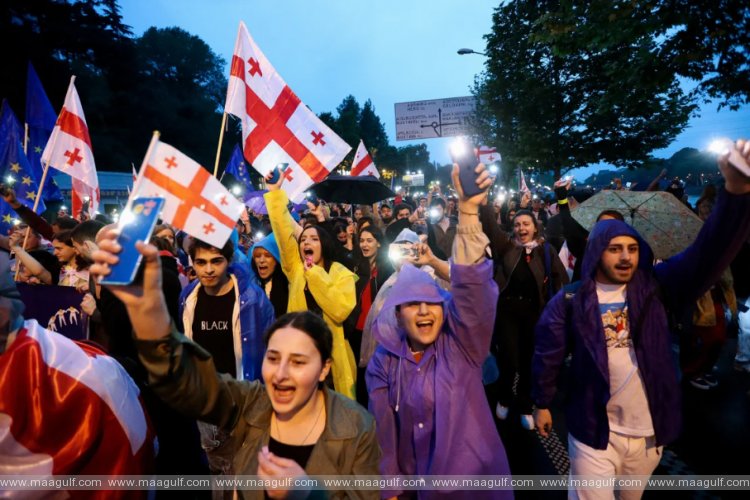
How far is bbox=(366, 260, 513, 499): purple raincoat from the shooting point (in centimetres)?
218

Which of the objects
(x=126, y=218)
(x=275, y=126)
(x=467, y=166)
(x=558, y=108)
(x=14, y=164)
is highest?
(x=558, y=108)

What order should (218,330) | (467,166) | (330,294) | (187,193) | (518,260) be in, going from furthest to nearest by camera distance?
(518,260) → (330,294) → (218,330) → (467,166) → (187,193)

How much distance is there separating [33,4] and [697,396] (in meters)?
35.7

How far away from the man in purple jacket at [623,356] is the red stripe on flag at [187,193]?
86.5 inches

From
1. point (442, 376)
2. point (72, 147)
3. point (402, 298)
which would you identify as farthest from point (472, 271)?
point (72, 147)

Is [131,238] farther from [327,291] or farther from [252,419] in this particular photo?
[327,291]

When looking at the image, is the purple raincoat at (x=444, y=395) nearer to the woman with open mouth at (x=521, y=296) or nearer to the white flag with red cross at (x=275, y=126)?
the woman with open mouth at (x=521, y=296)

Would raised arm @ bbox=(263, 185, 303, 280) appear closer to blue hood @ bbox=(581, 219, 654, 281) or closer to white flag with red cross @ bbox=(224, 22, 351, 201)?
white flag with red cross @ bbox=(224, 22, 351, 201)

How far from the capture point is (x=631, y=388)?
257 cm

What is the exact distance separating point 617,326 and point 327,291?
2199 mm

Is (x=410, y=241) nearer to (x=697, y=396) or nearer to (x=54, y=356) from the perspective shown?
(x=54, y=356)

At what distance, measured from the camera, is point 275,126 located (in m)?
4.95

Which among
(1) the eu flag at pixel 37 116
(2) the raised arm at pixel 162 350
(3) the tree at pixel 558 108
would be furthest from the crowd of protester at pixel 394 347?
(3) the tree at pixel 558 108

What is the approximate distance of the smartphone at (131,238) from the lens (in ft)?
4.36
